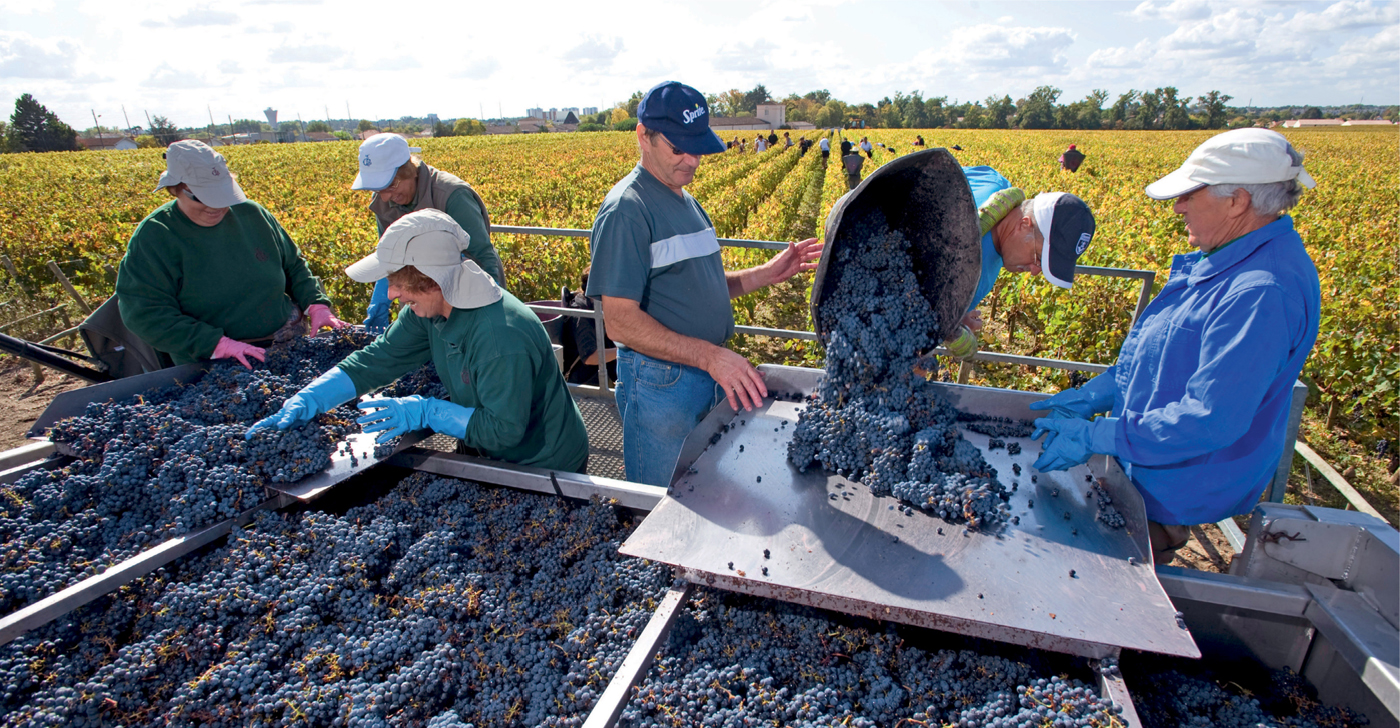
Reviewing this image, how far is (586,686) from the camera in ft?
5.23

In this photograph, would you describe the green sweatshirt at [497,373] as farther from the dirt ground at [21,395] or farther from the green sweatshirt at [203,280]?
the dirt ground at [21,395]

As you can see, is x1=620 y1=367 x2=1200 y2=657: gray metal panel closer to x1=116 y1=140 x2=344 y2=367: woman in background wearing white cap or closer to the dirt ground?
x1=116 y1=140 x2=344 y2=367: woman in background wearing white cap

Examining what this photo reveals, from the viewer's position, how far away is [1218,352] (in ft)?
5.59

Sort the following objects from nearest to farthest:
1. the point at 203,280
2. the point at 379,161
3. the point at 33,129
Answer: the point at 203,280 < the point at 379,161 < the point at 33,129

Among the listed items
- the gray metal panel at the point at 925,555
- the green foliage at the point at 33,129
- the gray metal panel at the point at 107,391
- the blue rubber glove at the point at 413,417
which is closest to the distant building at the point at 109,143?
the green foliage at the point at 33,129

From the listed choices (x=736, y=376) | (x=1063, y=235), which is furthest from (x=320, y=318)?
(x=1063, y=235)

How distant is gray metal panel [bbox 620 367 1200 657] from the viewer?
4.80ft

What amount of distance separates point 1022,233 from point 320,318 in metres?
3.47

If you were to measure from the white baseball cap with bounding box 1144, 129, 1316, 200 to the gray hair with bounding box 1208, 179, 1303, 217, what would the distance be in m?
0.03

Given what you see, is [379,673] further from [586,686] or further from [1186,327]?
[1186,327]

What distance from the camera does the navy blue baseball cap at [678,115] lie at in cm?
244

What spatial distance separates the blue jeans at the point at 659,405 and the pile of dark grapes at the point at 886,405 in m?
0.66

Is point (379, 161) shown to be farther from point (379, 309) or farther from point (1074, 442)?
point (1074, 442)

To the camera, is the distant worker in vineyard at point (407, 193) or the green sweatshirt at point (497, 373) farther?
the distant worker in vineyard at point (407, 193)
